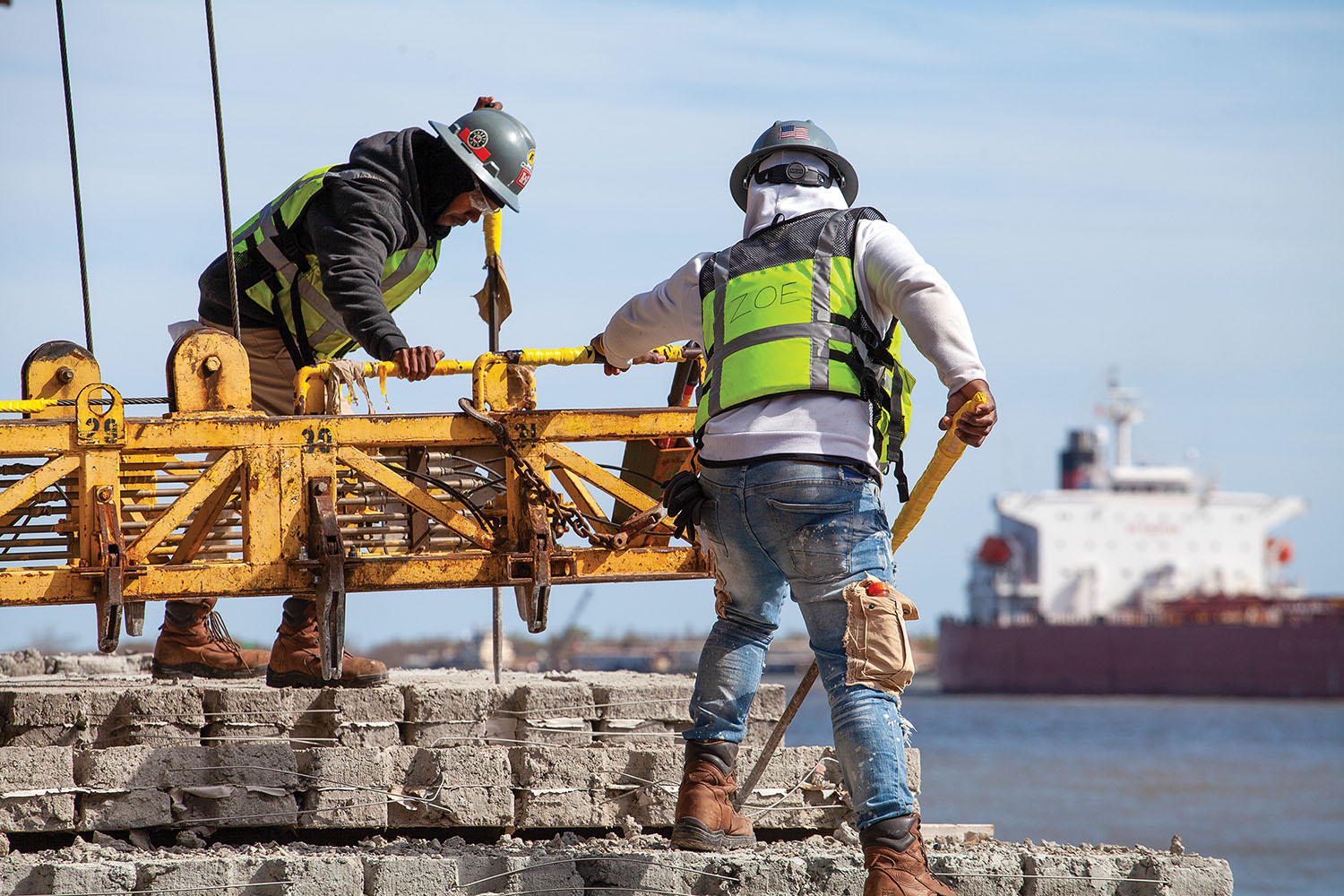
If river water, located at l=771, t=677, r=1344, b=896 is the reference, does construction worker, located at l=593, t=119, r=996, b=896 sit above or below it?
above

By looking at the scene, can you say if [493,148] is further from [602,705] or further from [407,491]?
[602,705]

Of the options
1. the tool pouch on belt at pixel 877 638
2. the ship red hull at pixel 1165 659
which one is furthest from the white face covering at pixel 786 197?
the ship red hull at pixel 1165 659

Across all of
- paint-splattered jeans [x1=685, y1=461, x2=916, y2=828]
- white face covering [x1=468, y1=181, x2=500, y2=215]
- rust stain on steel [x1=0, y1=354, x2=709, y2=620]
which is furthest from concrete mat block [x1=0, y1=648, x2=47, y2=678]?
paint-splattered jeans [x1=685, y1=461, x2=916, y2=828]

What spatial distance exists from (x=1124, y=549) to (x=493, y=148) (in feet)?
185

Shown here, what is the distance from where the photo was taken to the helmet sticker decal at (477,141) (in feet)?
19.9

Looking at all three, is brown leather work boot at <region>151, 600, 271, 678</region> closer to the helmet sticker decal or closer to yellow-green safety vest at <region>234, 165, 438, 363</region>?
yellow-green safety vest at <region>234, 165, 438, 363</region>

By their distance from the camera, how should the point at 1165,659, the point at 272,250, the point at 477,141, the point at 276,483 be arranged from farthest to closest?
the point at 1165,659
the point at 272,250
the point at 477,141
the point at 276,483

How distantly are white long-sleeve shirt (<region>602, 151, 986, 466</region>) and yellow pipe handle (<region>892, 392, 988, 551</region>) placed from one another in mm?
236

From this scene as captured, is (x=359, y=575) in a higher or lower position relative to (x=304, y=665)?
higher

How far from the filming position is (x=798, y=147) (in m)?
4.49

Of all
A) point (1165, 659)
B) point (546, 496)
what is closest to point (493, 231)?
point (546, 496)

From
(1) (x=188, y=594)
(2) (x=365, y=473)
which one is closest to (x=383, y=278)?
(2) (x=365, y=473)

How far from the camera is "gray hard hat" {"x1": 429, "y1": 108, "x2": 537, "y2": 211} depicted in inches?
238

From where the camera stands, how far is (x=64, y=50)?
6949 millimetres
